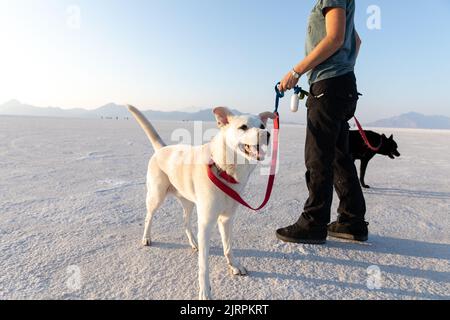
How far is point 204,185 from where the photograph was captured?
6.53 ft

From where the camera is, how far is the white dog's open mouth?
1948 millimetres

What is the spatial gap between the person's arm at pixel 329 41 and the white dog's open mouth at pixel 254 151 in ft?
2.74

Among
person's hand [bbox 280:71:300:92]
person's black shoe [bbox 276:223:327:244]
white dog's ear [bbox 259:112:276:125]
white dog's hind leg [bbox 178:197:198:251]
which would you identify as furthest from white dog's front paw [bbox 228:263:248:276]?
person's hand [bbox 280:71:300:92]

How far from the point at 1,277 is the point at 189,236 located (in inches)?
50.1

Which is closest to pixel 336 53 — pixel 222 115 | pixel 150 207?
pixel 222 115

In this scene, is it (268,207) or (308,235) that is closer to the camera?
(308,235)

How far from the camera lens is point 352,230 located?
2639mm

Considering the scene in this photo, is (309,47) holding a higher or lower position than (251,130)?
higher

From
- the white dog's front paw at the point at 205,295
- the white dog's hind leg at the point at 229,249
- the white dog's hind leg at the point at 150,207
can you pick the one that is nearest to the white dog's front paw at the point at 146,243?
the white dog's hind leg at the point at 150,207

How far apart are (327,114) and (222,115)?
0.88 metres

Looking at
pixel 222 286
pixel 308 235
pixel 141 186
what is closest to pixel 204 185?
pixel 222 286

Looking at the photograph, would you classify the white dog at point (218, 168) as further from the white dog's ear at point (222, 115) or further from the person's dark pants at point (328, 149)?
the person's dark pants at point (328, 149)
